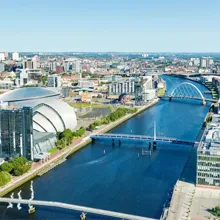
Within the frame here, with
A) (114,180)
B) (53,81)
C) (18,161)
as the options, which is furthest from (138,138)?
(53,81)

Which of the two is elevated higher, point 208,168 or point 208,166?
point 208,166

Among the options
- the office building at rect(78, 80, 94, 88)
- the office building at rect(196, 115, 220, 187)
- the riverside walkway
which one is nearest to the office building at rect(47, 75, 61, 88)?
the office building at rect(78, 80, 94, 88)

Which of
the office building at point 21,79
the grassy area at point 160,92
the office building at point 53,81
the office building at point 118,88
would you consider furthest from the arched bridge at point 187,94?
the office building at point 21,79

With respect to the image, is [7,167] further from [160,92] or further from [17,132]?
[160,92]

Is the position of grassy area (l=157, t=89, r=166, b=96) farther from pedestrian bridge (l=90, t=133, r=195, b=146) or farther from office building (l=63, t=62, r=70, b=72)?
office building (l=63, t=62, r=70, b=72)

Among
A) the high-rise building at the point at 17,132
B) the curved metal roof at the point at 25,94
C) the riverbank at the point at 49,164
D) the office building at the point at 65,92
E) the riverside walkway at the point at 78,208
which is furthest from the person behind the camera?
the office building at the point at 65,92

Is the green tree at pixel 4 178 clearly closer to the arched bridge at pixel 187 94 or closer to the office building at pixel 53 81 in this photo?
the arched bridge at pixel 187 94
